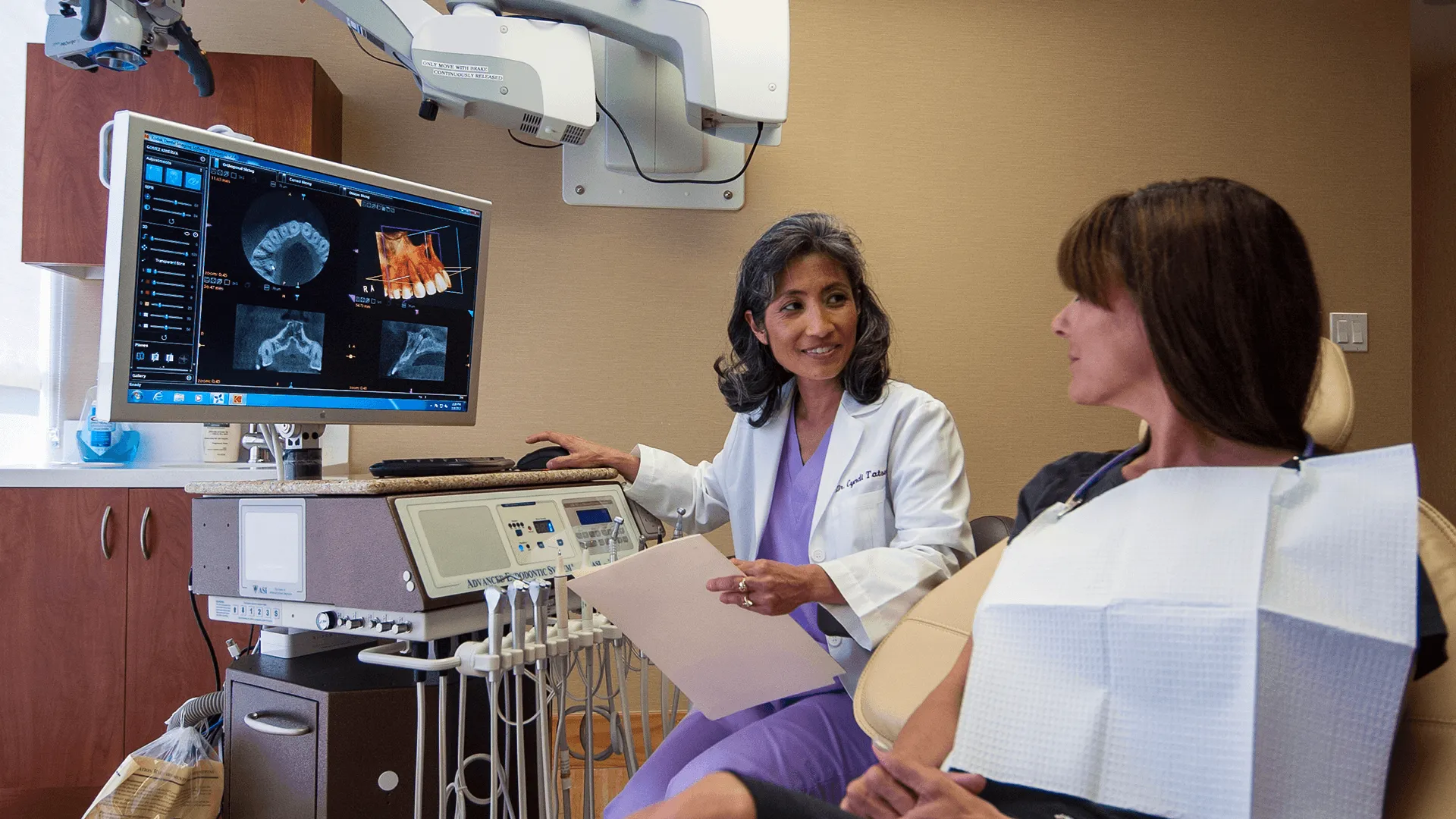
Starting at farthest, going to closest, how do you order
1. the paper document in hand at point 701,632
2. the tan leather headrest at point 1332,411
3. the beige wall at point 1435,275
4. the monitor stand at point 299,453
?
the beige wall at point 1435,275 < the monitor stand at point 299,453 < the paper document in hand at point 701,632 < the tan leather headrest at point 1332,411

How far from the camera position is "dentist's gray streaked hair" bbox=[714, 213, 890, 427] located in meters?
1.52

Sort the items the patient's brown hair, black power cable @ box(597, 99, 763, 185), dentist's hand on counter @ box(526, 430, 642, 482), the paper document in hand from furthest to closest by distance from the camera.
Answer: black power cable @ box(597, 99, 763, 185), dentist's hand on counter @ box(526, 430, 642, 482), the paper document in hand, the patient's brown hair

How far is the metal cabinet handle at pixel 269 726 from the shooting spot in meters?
1.16

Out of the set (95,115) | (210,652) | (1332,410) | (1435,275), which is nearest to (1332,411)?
(1332,410)

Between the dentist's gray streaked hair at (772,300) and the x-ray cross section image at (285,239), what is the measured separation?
26.0 inches

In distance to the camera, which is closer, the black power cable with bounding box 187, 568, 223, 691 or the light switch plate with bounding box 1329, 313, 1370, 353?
the black power cable with bounding box 187, 568, 223, 691

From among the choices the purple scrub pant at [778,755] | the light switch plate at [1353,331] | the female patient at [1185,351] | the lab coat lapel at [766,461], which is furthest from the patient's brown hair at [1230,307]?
the light switch plate at [1353,331]

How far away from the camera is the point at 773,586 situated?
114cm

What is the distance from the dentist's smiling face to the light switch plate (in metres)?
1.90

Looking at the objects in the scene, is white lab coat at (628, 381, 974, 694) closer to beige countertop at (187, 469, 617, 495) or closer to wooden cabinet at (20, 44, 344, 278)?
beige countertop at (187, 469, 617, 495)

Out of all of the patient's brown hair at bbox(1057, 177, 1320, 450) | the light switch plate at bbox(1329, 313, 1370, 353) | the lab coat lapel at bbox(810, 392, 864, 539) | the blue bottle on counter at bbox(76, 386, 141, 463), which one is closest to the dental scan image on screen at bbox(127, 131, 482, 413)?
the lab coat lapel at bbox(810, 392, 864, 539)

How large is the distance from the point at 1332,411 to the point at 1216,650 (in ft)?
1.05

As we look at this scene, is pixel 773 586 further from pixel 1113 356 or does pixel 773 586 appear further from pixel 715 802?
pixel 1113 356

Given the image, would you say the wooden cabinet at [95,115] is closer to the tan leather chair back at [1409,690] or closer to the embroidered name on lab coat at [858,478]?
the embroidered name on lab coat at [858,478]
